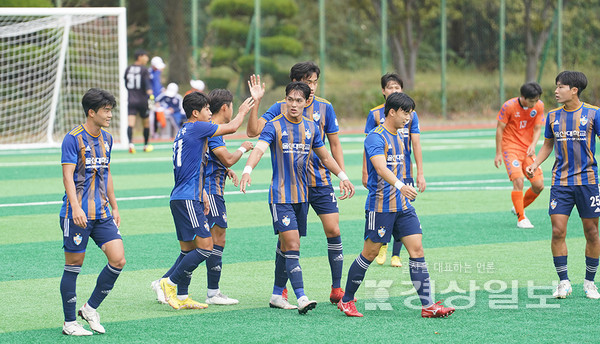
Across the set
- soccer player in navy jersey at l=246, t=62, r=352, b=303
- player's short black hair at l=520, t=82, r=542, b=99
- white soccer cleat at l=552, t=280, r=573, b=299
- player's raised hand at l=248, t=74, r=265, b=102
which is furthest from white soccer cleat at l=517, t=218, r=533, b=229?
player's raised hand at l=248, t=74, r=265, b=102

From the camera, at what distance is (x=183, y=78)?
28.0 m

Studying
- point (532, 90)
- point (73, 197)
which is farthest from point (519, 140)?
point (73, 197)

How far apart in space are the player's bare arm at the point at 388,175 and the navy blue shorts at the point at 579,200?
5.53 feet

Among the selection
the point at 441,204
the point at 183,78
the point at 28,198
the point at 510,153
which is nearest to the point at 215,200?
the point at 510,153

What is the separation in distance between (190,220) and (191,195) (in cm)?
21

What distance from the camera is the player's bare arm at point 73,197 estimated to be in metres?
6.34

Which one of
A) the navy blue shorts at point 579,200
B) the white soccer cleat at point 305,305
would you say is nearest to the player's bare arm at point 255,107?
the white soccer cleat at point 305,305

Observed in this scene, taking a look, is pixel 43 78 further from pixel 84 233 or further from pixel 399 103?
pixel 399 103

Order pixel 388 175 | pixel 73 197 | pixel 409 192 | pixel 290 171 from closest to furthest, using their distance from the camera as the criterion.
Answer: pixel 73 197, pixel 409 192, pixel 388 175, pixel 290 171

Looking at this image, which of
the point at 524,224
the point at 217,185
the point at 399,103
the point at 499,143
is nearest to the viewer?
the point at 399,103

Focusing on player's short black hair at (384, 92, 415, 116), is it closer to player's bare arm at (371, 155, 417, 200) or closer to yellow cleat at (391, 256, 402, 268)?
player's bare arm at (371, 155, 417, 200)

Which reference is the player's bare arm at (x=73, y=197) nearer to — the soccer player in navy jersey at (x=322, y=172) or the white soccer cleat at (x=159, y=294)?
the white soccer cleat at (x=159, y=294)

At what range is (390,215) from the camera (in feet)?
23.1

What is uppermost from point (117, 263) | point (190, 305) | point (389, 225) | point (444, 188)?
point (389, 225)
